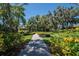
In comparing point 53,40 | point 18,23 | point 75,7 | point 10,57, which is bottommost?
point 10,57

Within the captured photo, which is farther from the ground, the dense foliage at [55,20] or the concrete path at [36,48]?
the dense foliage at [55,20]

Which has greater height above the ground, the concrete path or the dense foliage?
the dense foliage

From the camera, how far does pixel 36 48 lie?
8.25ft

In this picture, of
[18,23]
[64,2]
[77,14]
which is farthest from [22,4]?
[77,14]

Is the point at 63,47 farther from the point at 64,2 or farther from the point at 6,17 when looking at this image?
the point at 6,17

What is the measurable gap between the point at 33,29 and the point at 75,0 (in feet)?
1.86

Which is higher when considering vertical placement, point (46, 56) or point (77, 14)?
point (77, 14)

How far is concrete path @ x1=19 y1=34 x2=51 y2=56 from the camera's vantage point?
8.13 feet

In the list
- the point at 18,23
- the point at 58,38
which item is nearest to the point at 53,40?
the point at 58,38

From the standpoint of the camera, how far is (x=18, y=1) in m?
2.52

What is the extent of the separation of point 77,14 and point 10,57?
877 mm

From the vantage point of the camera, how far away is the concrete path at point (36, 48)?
97.5 inches

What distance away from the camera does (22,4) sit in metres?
2.52

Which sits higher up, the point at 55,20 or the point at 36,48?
the point at 55,20
